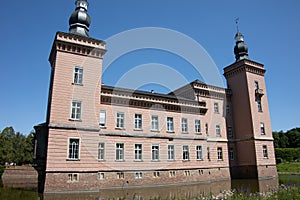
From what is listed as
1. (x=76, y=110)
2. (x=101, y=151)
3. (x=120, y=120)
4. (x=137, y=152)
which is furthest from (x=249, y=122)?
(x=76, y=110)

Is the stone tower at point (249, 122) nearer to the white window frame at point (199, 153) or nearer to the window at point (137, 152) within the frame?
the white window frame at point (199, 153)

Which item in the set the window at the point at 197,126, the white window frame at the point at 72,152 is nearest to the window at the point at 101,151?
the white window frame at the point at 72,152

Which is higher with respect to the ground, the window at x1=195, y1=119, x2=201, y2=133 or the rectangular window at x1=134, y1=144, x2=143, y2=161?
the window at x1=195, y1=119, x2=201, y2=133

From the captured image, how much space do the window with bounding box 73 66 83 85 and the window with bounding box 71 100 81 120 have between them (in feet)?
6.04

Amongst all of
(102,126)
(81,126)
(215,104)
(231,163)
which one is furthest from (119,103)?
(231,163)

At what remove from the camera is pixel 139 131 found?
24.2 m

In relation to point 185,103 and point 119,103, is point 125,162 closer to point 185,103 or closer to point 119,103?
point 119,103

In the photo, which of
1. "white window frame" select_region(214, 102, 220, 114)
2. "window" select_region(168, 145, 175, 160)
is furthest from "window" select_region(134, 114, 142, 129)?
"white window frame" select_region(214, 102, 220, 114)

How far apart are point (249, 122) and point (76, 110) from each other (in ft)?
80.5

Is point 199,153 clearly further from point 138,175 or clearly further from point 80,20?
point 80,20

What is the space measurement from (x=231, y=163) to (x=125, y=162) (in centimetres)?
1791

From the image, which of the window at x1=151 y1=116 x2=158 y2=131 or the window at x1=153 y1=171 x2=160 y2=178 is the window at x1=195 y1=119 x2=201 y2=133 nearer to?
the window at x1=151 y1=116 x2=158 y2=131

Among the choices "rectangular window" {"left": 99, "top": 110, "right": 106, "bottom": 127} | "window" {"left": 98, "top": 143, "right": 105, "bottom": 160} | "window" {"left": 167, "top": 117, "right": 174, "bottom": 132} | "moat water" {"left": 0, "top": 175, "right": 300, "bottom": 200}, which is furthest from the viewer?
"window" {"left": 167, "top": 117, "right": 174, "bottom": 132}

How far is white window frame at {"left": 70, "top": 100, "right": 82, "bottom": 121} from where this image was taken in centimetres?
1984
